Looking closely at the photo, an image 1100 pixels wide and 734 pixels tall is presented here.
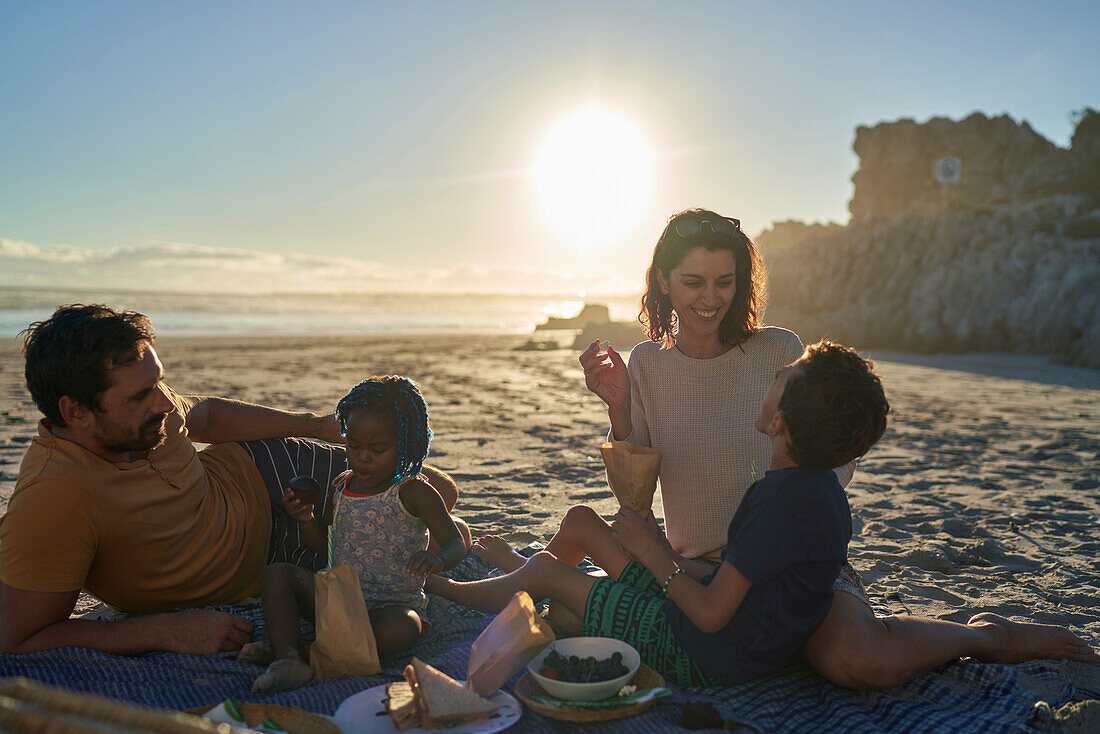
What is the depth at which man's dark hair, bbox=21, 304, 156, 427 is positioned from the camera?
251 centimetres

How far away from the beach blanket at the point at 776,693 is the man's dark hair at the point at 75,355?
959 millimetres

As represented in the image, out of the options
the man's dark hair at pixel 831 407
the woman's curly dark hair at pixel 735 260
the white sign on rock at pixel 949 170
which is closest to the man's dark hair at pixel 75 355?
the woman's curly dark hair at pixel 735 260

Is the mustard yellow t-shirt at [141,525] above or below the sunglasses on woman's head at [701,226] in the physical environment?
below

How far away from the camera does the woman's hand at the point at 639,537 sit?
2652 millimetres

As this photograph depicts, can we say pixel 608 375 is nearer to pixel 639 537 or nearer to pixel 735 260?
pixel 735 260

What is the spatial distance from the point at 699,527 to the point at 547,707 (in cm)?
127

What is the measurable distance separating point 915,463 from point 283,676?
19.8 ft

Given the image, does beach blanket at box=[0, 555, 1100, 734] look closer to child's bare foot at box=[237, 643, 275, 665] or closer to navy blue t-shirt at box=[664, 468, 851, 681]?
child's bare foot at box=[237, 643, 275, 665]

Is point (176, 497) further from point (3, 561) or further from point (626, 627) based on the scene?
point (626, 627)

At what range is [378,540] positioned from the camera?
303 cm

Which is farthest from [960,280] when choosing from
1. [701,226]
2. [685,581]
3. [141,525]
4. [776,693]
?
[141,525]

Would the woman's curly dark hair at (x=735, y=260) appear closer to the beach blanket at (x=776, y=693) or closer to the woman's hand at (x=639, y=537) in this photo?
the woman's hand at (x=639, y=537)

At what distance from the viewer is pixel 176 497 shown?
112 inches

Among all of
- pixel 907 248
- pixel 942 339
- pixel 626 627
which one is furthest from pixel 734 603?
pixel 907 248
